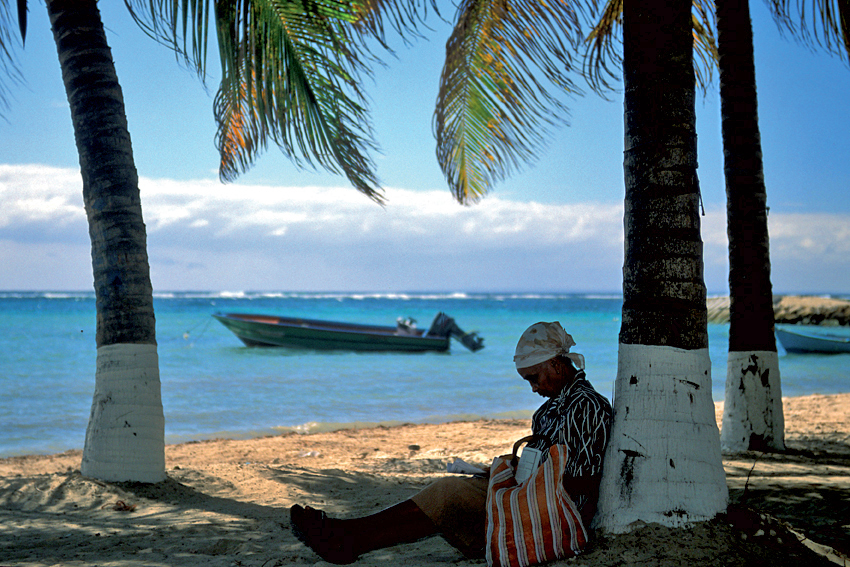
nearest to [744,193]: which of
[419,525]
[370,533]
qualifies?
[419,525]

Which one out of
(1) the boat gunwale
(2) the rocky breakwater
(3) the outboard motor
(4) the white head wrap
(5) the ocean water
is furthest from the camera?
(2) the rocky breakwater

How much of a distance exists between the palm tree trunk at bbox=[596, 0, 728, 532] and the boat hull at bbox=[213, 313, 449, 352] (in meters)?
17.4

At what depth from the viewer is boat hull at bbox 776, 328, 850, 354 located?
1881 centimetres

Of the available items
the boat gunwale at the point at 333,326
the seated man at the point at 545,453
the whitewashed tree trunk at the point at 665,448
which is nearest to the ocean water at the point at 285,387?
the boat gunwale at the point at 333,326

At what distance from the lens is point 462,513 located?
283 centimetres

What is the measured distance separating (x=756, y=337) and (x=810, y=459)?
1.11 metres

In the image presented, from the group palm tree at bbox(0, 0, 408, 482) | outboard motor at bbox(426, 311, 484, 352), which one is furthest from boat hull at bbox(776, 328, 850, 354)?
palm tree at bbox(0, 0, 408, 482)

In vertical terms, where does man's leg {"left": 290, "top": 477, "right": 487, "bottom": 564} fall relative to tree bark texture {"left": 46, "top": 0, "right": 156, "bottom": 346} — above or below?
below

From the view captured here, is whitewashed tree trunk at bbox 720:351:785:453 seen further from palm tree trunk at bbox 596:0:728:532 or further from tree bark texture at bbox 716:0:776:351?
palm tree trunk at bbox 596:0:728:532

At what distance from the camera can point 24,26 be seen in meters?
4.45

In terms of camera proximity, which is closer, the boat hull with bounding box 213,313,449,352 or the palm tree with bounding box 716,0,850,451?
the palm tree with bounding box 716,0,850,451

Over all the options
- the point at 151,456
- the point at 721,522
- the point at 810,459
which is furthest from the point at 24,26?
the point at 810,459

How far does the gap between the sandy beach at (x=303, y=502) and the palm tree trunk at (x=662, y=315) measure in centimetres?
17

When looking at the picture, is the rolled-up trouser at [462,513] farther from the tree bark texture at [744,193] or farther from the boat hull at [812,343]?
the boat hull at [812,343]
